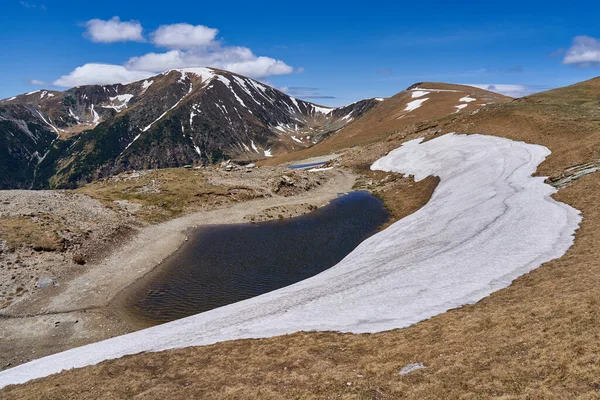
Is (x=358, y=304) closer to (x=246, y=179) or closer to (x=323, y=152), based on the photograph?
(x=246, y=179)

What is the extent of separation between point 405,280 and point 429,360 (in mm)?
11090

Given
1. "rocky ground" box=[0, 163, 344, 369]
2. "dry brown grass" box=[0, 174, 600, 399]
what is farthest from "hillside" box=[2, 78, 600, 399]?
"rocky ground" box=[0, 163, 344, 369]

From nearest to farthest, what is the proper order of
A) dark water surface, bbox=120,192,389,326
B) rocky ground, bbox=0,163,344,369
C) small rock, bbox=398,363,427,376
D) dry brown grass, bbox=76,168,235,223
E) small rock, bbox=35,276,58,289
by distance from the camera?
1. small rock, bbox=398,363,427,376
2. rocky ground, bbox=0,163,344,369
3. dark water surface, bbox=120,192,389,326
4. small rock, bbox=35,276,58,289
5. dry brown grass, bbox=76,168,235,223

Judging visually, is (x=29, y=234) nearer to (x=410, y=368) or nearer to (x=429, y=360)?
(x=410, y=368)

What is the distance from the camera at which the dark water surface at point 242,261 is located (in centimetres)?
3381

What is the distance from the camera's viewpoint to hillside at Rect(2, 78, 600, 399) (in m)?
12.1

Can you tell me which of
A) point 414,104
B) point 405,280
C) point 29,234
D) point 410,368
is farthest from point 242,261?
point 414,104

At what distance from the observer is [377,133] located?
160 m

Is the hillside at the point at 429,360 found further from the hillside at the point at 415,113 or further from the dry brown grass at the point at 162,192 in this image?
the hillside at the point at 415,113

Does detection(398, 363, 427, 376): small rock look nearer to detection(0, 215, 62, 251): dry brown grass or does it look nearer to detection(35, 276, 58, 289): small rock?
detection(35, 276, 58, 289): small rock

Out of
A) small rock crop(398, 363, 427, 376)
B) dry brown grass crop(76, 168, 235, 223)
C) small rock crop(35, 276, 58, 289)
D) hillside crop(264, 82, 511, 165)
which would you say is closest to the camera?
small rock crop(398, 363, 427, 376)

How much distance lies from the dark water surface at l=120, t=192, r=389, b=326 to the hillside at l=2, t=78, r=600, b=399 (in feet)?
44.5

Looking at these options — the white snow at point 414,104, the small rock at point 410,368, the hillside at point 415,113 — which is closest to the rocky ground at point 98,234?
the small rock at point 410,368

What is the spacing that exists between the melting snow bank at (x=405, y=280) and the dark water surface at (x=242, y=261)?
218 inches
